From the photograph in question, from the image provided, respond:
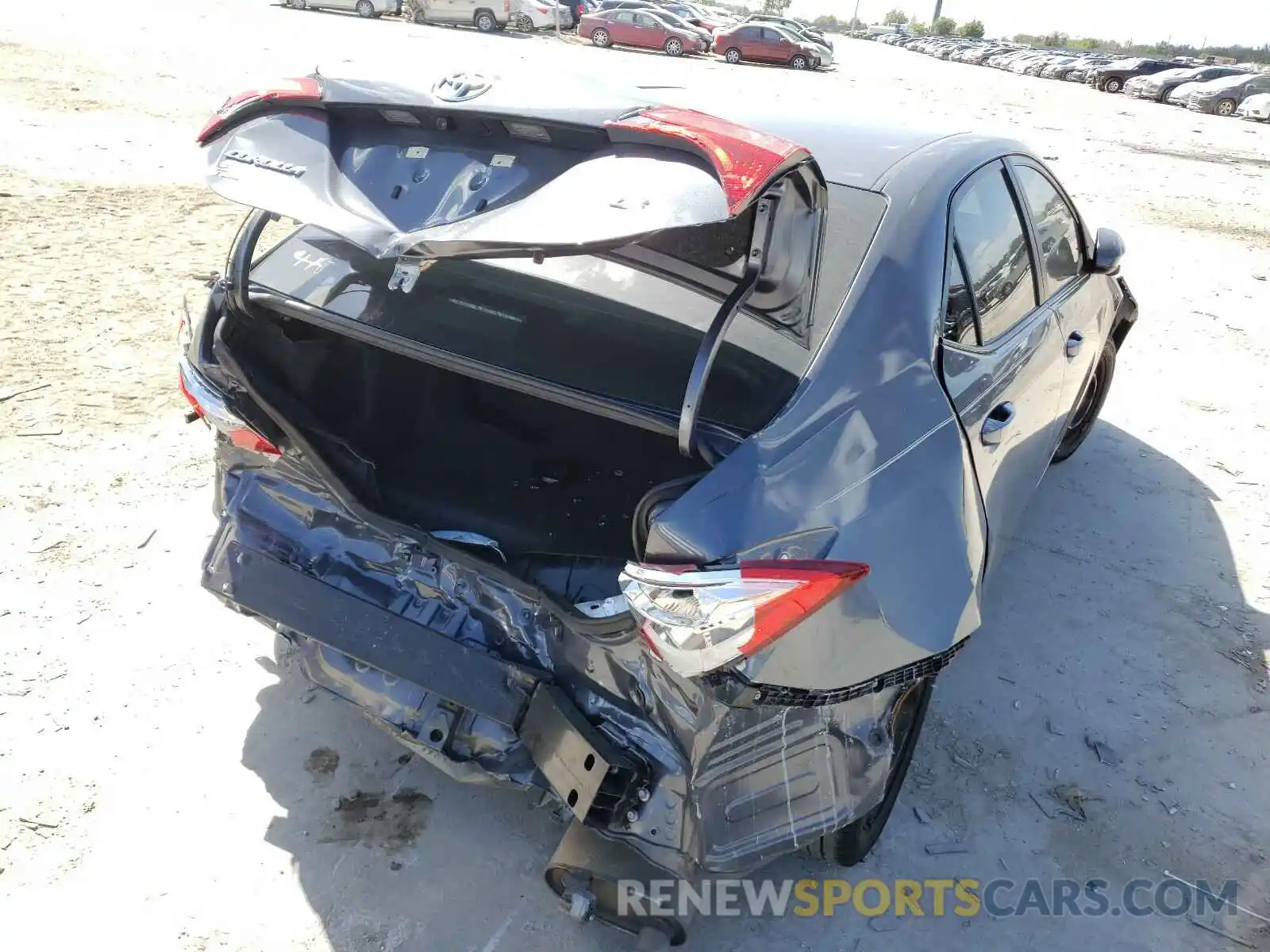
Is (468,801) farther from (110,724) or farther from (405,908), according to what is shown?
(110,724)

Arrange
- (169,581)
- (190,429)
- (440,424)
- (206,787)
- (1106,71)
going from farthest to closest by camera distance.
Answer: (1106,71) → (190,429) → (169,581) → (440,424) → (206,787)

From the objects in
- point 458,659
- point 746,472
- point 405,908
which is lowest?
point 405,908

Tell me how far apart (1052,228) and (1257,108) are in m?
24.6

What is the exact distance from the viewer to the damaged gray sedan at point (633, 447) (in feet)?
5.83

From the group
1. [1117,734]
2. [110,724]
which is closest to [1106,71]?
[1117,734]

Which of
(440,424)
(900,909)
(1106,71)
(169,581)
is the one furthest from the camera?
(1106,71)

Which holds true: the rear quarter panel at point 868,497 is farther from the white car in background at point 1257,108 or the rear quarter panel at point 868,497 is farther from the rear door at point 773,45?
the rear door at point 773,45

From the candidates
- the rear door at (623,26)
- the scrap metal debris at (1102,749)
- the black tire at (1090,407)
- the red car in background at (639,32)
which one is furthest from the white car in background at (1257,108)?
the scrap metal debris at (1102,749)

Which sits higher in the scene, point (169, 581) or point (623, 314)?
point (623, 314)

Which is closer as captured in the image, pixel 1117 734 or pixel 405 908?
pixel 405 908

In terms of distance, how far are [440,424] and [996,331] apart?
1.86 m

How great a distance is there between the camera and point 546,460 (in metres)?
2.90

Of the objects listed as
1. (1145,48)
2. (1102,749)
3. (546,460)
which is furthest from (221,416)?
(1145,48)

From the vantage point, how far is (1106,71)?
96.6 feet
